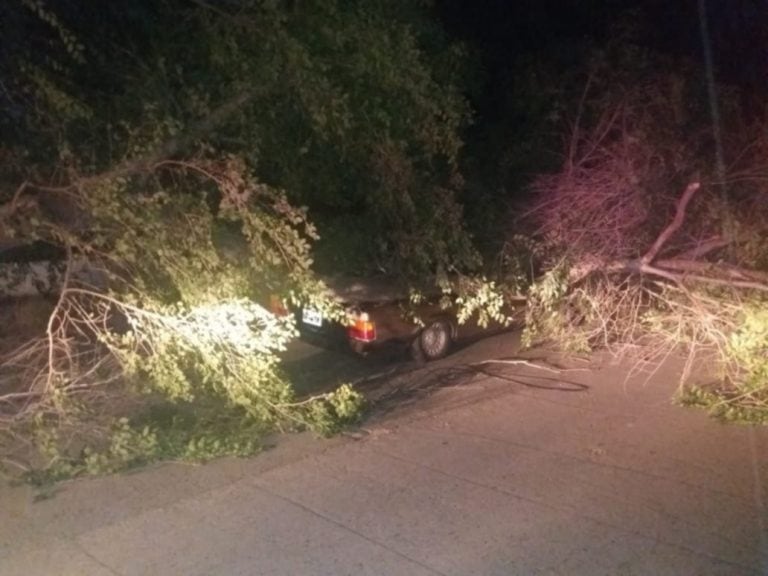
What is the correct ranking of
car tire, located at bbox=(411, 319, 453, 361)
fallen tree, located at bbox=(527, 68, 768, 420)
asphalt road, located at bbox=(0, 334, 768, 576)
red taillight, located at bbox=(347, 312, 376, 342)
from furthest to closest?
car tire, located at bbox=(411, 319, 453, 361)
red taillight, located at bbox=(347, 312, 376, 342)
fallen tree, located at bbox=(527, 68, 768, 420)
asphalt road, located at bbox=(0, 334, 768, 576)

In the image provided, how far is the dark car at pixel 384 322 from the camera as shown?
11898mm

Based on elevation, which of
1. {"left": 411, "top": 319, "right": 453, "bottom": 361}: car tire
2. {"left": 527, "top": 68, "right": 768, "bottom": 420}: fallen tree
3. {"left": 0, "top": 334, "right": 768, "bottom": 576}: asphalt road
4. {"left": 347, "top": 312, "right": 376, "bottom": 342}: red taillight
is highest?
{"left": 527, "top": 68, "right": 768, "bottom": 420}: fallen tree

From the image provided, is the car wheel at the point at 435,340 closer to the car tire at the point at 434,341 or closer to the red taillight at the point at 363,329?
the car tire at the point at 434,341

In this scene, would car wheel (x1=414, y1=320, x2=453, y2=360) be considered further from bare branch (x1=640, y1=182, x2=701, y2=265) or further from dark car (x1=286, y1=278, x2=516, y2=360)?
bare branch (x1=640, y1=182, x2=701, y2=265)

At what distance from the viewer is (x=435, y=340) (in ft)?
42.7

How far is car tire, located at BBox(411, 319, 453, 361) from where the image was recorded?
41.8 ft

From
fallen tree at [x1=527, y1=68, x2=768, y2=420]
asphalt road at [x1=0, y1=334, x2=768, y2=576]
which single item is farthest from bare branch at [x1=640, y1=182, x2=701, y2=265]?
asphalt road at [x1=0, y1=334, x2=768, y2=576]

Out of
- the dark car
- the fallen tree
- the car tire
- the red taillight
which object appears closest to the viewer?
the fallen tree

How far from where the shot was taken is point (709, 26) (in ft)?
44.0

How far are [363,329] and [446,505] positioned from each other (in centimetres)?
519

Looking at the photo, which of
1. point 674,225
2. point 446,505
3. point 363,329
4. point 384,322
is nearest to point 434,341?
point 384,322

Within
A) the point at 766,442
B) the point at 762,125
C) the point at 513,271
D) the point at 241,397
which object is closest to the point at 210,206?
the point at 241,397

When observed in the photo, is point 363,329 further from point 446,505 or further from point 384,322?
point 446,505

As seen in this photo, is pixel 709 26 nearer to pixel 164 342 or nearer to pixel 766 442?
pixel 766 442
